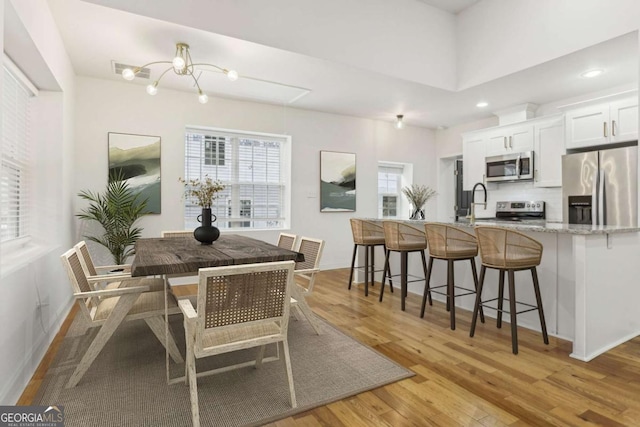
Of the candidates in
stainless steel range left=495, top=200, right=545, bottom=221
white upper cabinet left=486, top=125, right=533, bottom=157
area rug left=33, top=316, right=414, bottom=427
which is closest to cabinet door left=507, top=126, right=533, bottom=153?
white upper cabinet left=486, top=125, right=533, bottom=157

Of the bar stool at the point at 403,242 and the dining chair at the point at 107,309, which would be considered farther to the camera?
the bar stool at the point at 403,242

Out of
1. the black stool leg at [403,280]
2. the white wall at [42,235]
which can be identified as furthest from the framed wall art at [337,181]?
the white wall at [42,235]

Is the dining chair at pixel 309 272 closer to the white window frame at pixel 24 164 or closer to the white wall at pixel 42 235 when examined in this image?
the white wall at pixel 42 235

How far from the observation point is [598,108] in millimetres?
4312

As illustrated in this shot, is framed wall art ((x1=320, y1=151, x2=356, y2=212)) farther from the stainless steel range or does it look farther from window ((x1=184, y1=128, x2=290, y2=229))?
the stainless steel range

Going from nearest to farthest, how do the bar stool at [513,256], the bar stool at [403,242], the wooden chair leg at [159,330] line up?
1. the wooden chair leg at [159,330]
2. the bar stool at [513,256]
3. the bar stool at [403,242]

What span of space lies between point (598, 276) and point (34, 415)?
12.2 ft

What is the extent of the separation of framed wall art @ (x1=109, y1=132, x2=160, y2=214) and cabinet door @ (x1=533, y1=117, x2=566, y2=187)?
5.46 m

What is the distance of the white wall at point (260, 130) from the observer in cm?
437

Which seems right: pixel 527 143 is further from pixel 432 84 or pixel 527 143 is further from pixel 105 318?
pixel 105 318

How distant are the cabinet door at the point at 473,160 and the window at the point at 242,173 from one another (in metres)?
3.19

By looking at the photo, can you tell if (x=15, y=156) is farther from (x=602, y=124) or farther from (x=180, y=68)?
(x=602, y=124)

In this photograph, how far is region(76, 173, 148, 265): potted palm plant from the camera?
4148 millimetres

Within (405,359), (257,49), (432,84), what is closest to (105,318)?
(405,359)
